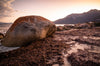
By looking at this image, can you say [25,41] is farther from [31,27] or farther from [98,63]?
[98,63]

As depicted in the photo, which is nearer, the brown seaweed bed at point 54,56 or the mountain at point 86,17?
the brown seaweed bed at point 54,56

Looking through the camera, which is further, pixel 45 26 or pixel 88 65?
pixel 45 26

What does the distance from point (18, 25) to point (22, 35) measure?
0.57 meters

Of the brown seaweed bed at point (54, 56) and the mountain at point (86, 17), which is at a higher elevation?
the mountain at point (86, 17)

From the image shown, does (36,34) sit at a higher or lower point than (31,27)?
lower

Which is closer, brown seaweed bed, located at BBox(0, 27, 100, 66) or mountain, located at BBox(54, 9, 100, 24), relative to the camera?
brown seaweed bed, located at BBox(0, 27, 100, 66)

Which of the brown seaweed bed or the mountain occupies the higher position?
the mountain

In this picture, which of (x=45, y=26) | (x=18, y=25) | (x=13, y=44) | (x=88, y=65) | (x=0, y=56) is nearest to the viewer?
(x=88, y=65)

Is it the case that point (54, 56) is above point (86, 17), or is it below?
below

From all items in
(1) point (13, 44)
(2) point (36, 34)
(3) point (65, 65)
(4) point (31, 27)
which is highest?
(4) point (31, 27)

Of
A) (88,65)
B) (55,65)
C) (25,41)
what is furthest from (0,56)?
(88,65)

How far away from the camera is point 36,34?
272 cm

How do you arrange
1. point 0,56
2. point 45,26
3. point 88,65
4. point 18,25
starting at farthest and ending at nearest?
1. point 45,26
2. point 18,25
3. point 0,56
4. point 88,65

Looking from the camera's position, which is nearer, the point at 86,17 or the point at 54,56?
the point at 54,56
